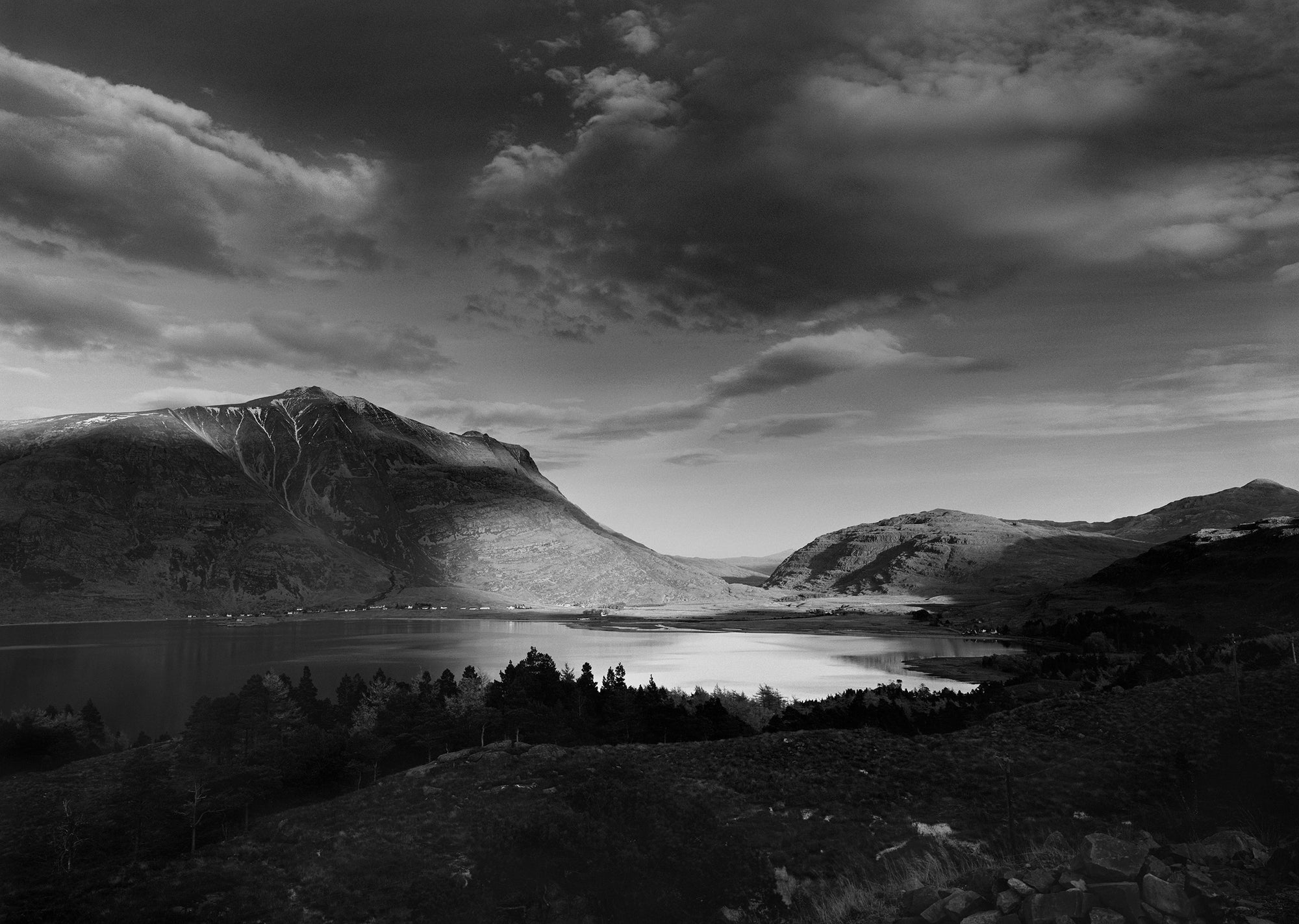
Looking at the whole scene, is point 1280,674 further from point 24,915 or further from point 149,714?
point 149,714

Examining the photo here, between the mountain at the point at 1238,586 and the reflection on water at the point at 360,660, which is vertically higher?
the mountain at the point at 1238,586

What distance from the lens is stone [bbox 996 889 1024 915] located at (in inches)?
386

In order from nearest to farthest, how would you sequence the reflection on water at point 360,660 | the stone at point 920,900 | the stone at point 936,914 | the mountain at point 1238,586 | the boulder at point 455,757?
the stone at point 936,914 < the stone at point 920,900 < the boulder at point 455,757 < the reflection on water at point 360,660 < the mountain at point 1238,586

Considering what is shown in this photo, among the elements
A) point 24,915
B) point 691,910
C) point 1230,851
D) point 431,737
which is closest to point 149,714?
point 431,737

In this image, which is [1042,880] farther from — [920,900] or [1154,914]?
[920,900]

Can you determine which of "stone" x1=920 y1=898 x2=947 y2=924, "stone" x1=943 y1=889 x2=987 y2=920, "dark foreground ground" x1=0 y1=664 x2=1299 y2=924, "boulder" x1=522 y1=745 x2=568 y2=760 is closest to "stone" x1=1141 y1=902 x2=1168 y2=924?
"stone" x1=943 y1=889 x2=987 y2=920

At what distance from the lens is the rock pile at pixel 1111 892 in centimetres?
908

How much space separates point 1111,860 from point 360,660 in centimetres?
14190

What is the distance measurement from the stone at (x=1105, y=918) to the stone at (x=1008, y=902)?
89 cm

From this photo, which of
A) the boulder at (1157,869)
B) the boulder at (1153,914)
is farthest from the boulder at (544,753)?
the boulder at (1153,914)

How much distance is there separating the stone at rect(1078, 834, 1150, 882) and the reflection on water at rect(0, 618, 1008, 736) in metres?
90.4

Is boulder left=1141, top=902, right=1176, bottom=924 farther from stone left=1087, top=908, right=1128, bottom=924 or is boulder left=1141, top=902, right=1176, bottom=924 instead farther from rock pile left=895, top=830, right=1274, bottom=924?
stone left=1087, top=908, right=1128, bottom=924

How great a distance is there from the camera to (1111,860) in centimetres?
987

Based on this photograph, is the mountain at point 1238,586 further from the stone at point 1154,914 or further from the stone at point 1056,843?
the stone at point 1154,914
